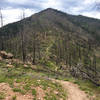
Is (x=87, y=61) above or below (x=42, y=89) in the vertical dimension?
below

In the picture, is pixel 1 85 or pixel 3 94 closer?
pixel 3 94

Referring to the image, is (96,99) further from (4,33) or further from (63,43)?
(4,33)

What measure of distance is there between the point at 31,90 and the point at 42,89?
53.8 inches

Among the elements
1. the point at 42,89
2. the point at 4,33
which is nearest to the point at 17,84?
the point at 42,89

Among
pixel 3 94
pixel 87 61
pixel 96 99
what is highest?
pixel 3 94

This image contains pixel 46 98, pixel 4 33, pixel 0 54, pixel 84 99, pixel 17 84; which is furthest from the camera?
pixel 4 33

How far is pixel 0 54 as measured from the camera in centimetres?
4072

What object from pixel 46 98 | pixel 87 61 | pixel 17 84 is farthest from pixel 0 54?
pixel 87 61

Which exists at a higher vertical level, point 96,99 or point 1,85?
point 1,85

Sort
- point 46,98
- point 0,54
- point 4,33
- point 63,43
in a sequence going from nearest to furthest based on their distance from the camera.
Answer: point 46,98
point 0,54
point 63,43
point 4,33

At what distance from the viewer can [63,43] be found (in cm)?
12938

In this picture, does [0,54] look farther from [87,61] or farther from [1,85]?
[87,61]

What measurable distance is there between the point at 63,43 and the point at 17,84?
386 feet

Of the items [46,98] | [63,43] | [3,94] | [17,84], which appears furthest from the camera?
[63,43]
